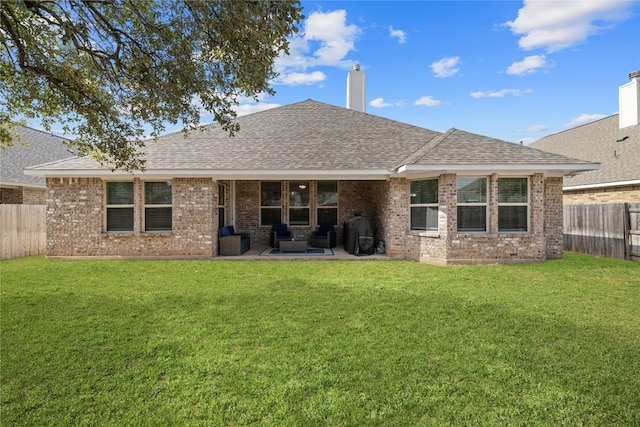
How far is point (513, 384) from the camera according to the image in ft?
11.1

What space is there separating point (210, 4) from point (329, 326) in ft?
15.6

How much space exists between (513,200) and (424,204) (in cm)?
253

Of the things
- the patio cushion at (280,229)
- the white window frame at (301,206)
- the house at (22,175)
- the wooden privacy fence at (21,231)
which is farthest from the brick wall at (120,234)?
the house at (22,175)

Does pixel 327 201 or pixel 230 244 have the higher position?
pixel 327 201

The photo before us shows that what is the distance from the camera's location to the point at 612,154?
15.4 metres

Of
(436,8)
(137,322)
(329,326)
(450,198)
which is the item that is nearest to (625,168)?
(450,198)

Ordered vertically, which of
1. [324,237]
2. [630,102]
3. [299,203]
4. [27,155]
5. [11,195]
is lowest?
[324,237]

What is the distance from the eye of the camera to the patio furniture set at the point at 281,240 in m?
11.5

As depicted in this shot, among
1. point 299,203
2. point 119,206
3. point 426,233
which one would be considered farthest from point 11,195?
point 426,233

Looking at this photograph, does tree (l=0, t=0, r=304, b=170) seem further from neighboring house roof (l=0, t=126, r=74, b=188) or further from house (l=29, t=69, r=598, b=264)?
neighboring house roof (l=0, t=126, r=74, b=188)

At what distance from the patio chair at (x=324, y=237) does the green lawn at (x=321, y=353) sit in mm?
5524

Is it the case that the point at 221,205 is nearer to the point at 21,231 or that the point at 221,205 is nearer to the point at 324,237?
the point at 324,237

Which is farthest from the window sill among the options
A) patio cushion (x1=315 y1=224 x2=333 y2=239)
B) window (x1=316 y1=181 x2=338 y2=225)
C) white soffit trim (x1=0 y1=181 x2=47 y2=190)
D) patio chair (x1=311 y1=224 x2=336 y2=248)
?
white soffit trim (x1=0 y1=181 x2=47 y2=190)

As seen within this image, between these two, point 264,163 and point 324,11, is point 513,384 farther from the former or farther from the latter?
point 264,163
